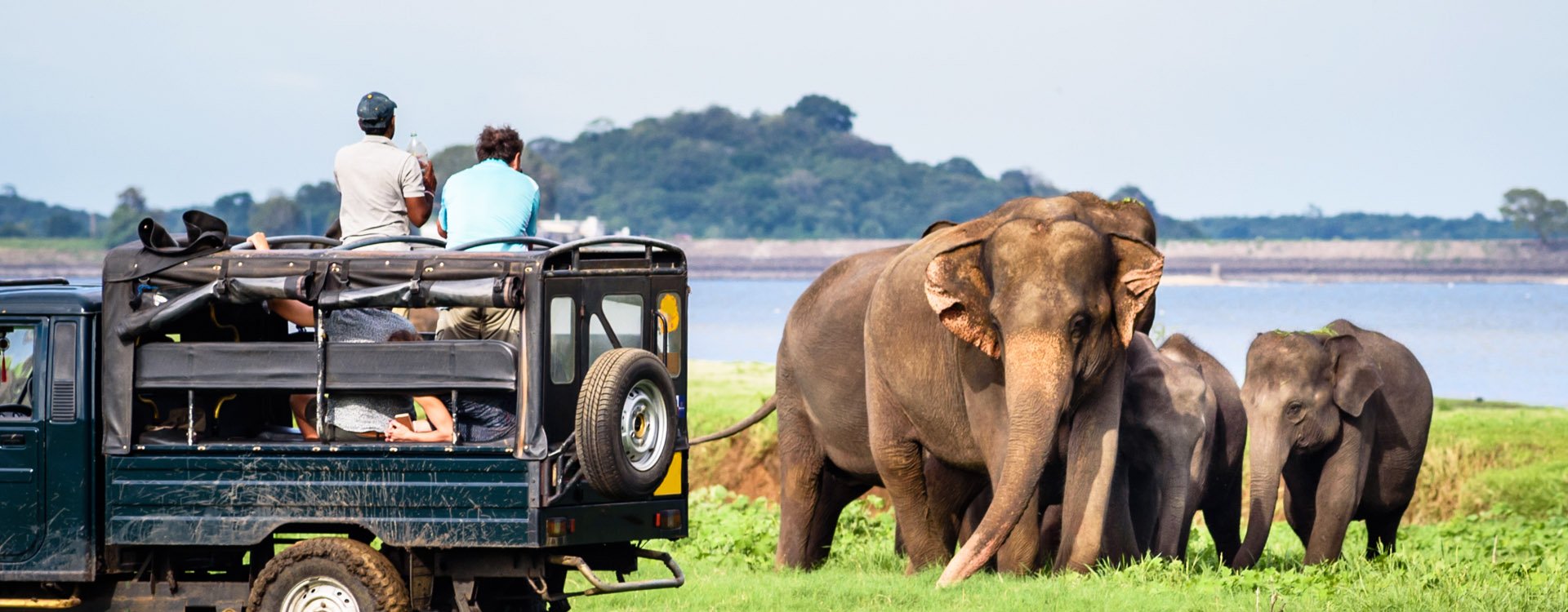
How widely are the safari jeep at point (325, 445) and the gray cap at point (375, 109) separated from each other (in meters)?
1.91

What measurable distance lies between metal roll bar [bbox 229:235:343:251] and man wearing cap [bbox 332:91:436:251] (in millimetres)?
163

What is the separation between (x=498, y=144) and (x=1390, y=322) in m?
105

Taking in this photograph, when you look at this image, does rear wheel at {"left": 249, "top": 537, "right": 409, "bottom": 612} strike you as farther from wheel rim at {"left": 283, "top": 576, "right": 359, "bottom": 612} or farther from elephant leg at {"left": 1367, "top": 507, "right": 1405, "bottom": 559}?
elephant leg at {"left": 1367, "top": 507, "right": 1405, "bottom": 559}

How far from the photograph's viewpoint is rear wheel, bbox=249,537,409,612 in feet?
32.4

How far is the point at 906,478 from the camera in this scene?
46.2 feet

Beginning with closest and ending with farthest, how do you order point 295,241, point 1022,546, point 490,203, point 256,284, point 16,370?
point 256,284 → point 16,370 → point 295,241 → point 490,203 → point 1022,546

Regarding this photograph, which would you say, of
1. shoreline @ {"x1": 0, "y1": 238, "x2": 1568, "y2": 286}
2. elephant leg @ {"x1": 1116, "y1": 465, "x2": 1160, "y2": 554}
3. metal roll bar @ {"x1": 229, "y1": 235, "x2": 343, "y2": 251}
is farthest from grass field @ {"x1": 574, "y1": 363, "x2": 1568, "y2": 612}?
shoreline @ {"x1": 0, "y1": 238, "x2": 1568, "y2": 286}

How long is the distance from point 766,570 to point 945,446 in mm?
2538

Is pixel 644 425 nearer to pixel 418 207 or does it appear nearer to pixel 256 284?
pixel 256 284

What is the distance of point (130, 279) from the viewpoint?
33.6 ft

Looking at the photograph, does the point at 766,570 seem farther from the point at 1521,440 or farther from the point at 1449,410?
the point at 1449,410

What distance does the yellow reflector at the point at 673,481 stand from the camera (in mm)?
10562

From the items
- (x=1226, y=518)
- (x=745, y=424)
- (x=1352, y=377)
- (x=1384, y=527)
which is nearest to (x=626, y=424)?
(x=745, y=424)

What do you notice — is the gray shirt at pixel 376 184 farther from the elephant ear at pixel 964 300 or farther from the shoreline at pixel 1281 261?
the shoreline at pixel 1281 261
